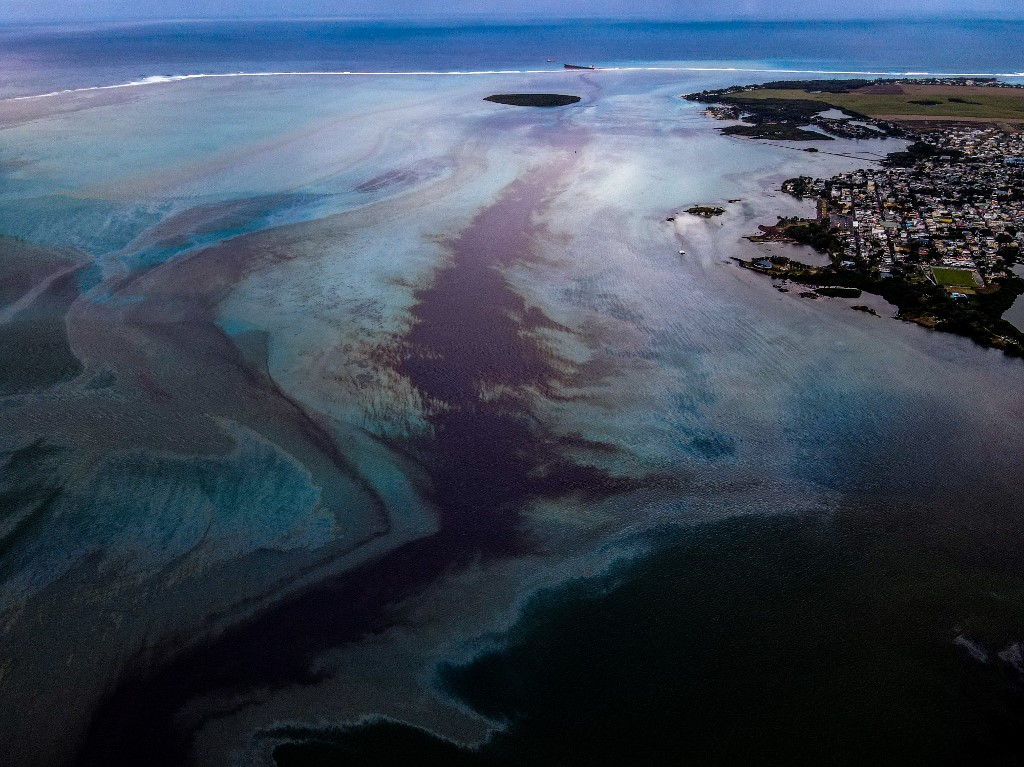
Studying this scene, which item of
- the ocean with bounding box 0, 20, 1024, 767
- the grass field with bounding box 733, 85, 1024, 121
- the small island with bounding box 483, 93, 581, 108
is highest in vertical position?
the grass field with bounding box 733, 85, 1024, 121

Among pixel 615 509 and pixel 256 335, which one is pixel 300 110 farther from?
pixel 615 509

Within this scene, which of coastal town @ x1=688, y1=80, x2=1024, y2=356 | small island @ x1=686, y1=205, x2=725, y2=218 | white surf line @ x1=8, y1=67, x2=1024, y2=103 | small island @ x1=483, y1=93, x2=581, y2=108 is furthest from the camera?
white surf line @ x1=8, y1=67, x2=1024, y2=103

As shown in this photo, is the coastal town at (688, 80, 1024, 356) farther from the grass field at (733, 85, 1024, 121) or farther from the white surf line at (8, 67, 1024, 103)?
the white surf line at (8, 67, 1024, 103)

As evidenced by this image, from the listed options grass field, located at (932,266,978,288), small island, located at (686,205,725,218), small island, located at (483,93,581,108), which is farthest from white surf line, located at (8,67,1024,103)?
grass field, located at (932,266,978,288)

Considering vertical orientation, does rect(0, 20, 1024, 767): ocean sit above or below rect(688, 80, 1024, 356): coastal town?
below

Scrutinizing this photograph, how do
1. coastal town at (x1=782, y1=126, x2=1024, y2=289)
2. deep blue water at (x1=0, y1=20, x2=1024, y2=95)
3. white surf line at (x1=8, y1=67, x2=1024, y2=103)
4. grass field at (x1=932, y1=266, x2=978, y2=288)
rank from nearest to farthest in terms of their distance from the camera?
grass field at (x1=932, y1=266, x2=978, y2=288) → coastal town at (x1=782, y1=126, x2=1024, y2=289) → white surf line at (x1=8, y1=67, x2=1024, y2=103) → deep blue water at (x1=0, y1=20, x2=1024, y2=95)

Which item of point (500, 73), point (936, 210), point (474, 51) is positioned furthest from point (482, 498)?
point (474, 51)

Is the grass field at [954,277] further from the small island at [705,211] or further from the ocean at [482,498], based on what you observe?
the small island at [705,211]
